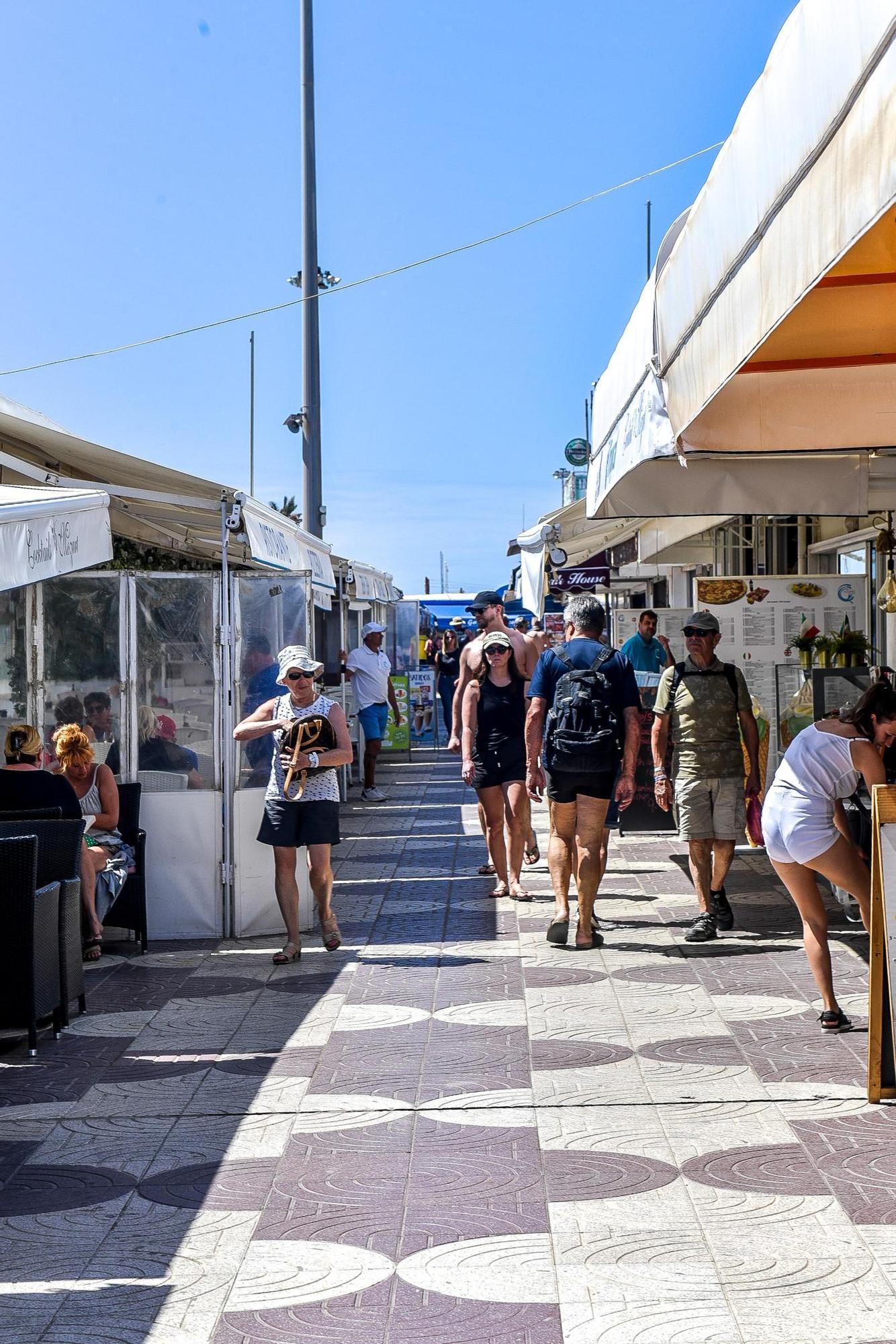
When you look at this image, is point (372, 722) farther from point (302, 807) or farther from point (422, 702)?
point (302, 807)

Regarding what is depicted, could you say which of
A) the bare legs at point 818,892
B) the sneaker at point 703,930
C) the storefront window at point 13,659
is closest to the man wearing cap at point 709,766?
the sneaker at point 703,930

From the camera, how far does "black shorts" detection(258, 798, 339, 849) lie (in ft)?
27.5

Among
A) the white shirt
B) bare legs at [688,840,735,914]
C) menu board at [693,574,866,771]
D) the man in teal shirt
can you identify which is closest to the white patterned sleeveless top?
bare legs at [688,840,735,914]

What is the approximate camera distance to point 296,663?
8469 millimetres

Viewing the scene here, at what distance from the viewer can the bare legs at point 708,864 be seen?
28.3ft

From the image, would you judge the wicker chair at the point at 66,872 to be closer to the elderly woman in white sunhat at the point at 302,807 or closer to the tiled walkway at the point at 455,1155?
the tiled walkway at the point at 455,1155

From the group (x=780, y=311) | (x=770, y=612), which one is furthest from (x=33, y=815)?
(x=770, y=612)

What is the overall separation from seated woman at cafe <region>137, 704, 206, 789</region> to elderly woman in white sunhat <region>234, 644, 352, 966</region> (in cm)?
80

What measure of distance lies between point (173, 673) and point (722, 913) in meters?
3.66

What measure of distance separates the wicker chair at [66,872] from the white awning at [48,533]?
1.23 m

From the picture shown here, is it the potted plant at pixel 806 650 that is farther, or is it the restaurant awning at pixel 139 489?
the potted plant at pixel 806 650

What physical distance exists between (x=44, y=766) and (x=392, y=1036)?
148 inches

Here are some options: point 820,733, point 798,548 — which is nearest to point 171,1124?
point 820,733

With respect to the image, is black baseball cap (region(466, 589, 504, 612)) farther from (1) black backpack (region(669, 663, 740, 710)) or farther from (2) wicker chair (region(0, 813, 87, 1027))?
(2) wicker chair (region(0, 813, 87, 1027))
